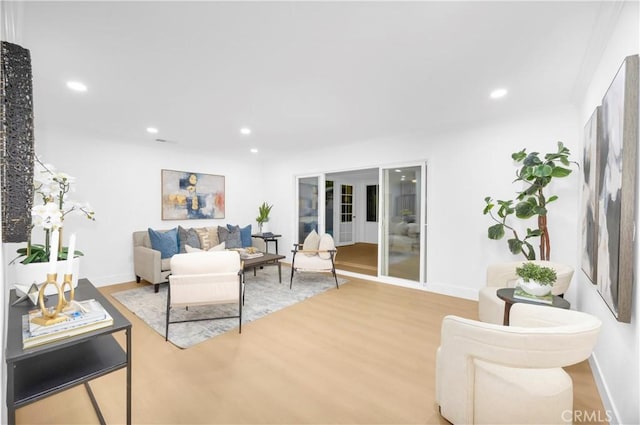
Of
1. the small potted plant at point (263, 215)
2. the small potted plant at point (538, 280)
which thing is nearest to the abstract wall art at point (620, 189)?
the small potted plant at point (538, 280)

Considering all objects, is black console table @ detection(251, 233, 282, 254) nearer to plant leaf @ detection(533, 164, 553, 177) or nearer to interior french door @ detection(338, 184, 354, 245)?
interior french door @ detection(338, 184, 354, 245)

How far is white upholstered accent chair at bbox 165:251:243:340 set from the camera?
278 centimetres

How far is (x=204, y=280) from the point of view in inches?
111

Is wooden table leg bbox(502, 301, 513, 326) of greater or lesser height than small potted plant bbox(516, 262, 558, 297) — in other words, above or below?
below

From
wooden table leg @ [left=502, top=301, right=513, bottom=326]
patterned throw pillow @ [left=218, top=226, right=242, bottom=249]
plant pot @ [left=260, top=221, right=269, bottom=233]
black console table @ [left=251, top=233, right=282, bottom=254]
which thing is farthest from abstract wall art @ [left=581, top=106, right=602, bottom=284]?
plant pot @ [left=260, top=221, right=269, bottom=233]

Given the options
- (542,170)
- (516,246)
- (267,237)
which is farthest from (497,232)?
(267,237)

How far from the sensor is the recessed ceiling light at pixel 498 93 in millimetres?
2879

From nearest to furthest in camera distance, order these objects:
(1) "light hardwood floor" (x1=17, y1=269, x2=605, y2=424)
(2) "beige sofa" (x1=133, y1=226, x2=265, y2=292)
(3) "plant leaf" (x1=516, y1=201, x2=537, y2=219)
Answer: (1) "light hardwood floor" (x1=17, y1=269, x2=605, y2=424), (3) "plant leaf" (x1=516, y1=201, x2=537, y2=219), (2) "beige sofa" (x1=133, y1=226, x2=265, y2=292)

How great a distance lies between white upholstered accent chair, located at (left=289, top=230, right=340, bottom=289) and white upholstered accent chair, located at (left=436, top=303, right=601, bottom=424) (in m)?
2.96

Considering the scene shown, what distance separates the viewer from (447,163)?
4.16 metres

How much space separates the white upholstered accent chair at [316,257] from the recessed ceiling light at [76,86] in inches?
124

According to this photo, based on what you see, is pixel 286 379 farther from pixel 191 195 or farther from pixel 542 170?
pixel 191 195

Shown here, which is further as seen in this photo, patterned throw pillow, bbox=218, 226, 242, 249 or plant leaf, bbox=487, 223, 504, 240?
patterned throw pillow, bbox=218, 226, 242, 249

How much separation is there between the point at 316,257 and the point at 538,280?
305 cm
